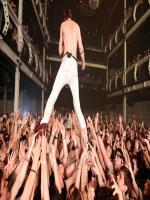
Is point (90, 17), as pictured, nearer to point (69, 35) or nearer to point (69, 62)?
point (69, 35)

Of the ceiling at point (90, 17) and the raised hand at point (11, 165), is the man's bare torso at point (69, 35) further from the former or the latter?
the ceiling at point (90, 17)

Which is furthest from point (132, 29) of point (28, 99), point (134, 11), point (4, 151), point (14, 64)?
point (4, 151)

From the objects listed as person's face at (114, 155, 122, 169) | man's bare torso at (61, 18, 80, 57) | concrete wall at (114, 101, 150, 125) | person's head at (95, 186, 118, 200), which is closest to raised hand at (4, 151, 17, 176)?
person's head at (95, 186, 118, 200)

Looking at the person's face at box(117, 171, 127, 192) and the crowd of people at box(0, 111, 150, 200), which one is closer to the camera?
the crowd of people at box(0, 111, 150, 200)

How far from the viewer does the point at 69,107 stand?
29828mm

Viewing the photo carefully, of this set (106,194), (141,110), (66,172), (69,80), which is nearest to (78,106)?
(69,80)

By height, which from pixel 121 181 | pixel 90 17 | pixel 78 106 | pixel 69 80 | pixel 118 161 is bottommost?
pixel 121 181

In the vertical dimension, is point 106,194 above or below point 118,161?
below

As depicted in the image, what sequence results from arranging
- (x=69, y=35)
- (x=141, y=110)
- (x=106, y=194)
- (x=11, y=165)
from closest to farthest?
1. (x=106, y=194)
2. (x=11, y=165)
3. (x=69, y=35)
4. (x=141, y=110)

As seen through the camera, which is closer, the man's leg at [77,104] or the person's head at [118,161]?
the person's head at [118,161]

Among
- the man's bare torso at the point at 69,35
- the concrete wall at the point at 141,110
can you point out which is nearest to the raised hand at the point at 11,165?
the man's bare torso at the point at 69,35

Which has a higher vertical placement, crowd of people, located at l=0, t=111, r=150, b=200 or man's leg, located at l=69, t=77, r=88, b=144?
man's leg, located at l=69, t=77, r=88, b=144

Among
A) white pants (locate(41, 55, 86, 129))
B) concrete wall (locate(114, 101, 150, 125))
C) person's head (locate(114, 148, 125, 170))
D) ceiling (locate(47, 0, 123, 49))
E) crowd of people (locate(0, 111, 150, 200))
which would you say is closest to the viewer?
crowd of people (locate(0, 111, 150, 200))

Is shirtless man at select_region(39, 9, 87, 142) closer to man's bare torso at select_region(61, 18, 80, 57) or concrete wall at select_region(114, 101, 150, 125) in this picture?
man's bare torso at select_region(61, 18, 80, 57)
